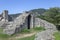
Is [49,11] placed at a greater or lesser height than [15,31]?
greater

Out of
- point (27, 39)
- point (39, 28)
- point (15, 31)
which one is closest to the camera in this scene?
point (27, 39)

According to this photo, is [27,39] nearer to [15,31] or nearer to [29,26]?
[15,31]

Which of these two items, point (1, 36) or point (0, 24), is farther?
point (0, 24)

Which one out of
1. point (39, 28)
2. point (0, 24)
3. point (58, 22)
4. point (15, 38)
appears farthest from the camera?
point (58, 22)

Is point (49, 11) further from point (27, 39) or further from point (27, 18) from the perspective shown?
point (27, 39)

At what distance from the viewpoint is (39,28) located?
112 ft

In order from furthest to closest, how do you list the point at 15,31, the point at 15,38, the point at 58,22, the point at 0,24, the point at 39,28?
the point at 58,22
the point at 0,24
the point at 39,28
the point at 15,31
the point at 15,38

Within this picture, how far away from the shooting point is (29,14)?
36156 mm

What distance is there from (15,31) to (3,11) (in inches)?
757

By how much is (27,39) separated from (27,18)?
9.68 meters

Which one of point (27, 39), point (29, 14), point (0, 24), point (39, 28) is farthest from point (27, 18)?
point (27, 39)

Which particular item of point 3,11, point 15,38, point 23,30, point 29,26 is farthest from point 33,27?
point 3,11

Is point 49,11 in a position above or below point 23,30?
above

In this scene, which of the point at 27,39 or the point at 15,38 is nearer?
the point at 27,39
